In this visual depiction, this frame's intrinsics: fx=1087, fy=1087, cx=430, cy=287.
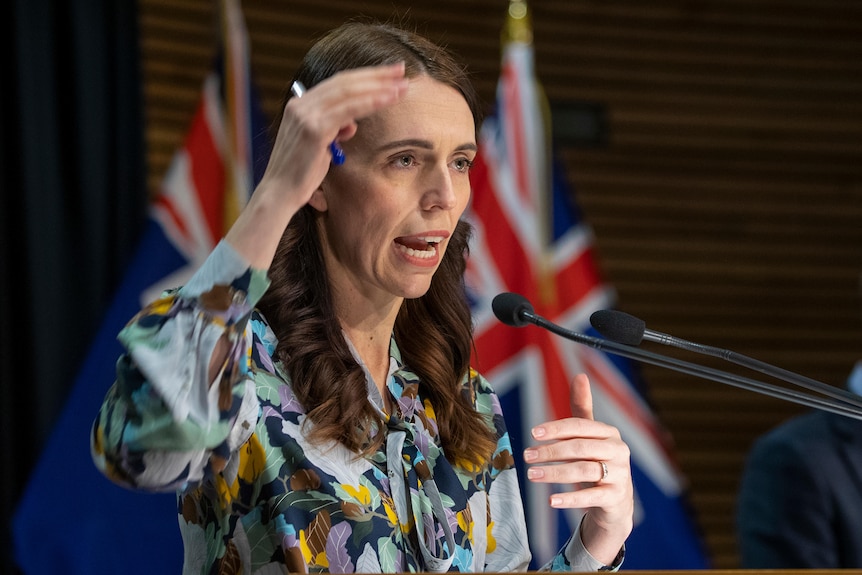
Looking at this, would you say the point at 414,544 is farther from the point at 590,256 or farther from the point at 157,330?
the point at 590,256

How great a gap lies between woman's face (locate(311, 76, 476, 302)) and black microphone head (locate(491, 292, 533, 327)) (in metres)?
0.13

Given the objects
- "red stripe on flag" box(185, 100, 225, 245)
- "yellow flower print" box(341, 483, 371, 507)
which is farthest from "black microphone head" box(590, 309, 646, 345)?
"red stripe on flag" box(185, 100, 225, 245)

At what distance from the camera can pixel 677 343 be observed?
4.74 ft

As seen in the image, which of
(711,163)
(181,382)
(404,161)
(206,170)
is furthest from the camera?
(711,163)

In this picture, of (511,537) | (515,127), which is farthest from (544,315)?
(511,537)

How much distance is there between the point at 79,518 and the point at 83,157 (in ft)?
4.24

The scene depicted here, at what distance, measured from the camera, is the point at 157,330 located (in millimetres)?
1294

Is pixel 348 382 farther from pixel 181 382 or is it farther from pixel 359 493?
pixel 181 382

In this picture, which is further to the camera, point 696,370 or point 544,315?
point 544,315

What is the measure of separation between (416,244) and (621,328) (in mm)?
334

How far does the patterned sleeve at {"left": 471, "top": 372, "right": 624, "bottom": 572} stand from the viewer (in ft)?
5.44

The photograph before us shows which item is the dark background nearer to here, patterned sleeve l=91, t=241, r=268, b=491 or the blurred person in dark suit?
the blurred person in dark suit

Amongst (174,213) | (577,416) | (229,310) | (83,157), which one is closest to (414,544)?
(577,416)

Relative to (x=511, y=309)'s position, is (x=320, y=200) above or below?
above
